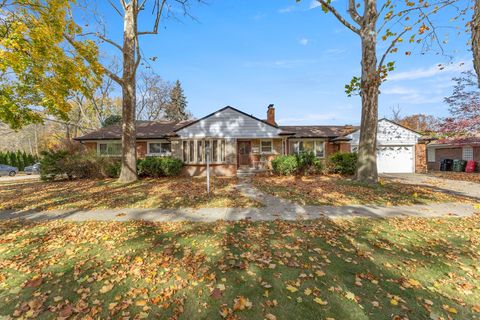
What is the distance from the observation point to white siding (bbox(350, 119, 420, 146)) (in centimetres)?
2053

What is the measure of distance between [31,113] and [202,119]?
32.1 ft

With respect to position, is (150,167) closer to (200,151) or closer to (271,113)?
(200,151)

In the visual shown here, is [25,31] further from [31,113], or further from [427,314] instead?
[427,314]

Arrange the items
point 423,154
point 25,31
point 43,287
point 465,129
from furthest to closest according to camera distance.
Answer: point 423,154, point 465,129, point 25,31, point 43,287

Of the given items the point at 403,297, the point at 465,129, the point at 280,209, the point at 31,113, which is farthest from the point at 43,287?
the point at 465,129

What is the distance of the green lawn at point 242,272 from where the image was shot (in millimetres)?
2932

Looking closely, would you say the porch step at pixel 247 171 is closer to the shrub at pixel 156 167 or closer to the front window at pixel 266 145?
the front window at pixel 266 145

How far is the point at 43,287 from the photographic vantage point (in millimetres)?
3391

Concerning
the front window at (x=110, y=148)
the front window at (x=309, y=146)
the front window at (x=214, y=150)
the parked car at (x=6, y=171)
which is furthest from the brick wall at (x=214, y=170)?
the parked car at (x=6, y=171)

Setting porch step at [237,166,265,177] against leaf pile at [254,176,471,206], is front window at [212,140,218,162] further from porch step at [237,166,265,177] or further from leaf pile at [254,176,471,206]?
leaf pile at [254,176,471,206]

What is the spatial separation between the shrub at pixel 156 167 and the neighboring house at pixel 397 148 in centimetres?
1596

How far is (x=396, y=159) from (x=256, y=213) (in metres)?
19.9

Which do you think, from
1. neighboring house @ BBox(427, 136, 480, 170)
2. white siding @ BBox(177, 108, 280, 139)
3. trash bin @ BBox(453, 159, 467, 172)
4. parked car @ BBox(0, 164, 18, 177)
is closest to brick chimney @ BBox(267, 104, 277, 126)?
white siding @ BBox(177, 108, 280, 139)

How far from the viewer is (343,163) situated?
1620cm
